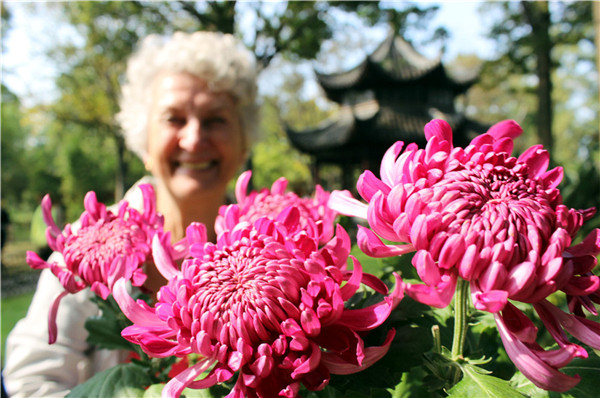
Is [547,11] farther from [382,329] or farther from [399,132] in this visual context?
[382,329]

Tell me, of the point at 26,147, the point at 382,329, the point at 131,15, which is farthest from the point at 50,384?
the point at 26,147

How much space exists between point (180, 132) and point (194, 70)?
0.23 meters

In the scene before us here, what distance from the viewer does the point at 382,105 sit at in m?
16.2

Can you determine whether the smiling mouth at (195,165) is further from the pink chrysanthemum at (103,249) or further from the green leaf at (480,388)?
the green leaf at (480,388)

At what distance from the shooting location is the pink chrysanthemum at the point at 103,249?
617 millimetres

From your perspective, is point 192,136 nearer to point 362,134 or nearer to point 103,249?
point 103,249

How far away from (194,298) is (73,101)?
70.7 ft

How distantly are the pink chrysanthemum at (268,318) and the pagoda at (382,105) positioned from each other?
557 inches

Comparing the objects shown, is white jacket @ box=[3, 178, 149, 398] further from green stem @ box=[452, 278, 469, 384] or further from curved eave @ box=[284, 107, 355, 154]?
curved eave @ box=[284, 107, 355, 154]

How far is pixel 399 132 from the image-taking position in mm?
15195

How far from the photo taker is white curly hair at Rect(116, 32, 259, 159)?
1.64 metres

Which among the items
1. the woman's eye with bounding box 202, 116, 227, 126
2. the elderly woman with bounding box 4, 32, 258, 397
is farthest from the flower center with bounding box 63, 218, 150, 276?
the woman's eye with bounding box 202, 116, 227, 126

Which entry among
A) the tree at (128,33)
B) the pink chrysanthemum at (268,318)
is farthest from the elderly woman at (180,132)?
the tree at (128,33)

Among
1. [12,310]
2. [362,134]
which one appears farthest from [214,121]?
[362,134]
